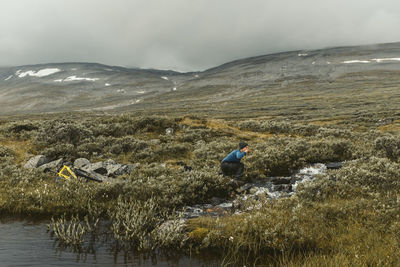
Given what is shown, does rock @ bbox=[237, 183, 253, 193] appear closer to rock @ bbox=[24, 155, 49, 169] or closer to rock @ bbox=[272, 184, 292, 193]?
rock @ bbox=[272, 184, 292, 193]

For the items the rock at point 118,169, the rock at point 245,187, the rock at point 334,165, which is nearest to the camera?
the rock at point 245,187

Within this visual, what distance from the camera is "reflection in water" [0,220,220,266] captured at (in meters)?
→ 4.97

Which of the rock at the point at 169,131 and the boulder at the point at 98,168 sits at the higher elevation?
the rock at the point at 169,131

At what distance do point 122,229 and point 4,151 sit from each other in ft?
36.7

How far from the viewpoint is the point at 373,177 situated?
330 inches

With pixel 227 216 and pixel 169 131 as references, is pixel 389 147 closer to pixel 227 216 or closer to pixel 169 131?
pixel 227 216

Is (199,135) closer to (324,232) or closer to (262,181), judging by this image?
(262,181)

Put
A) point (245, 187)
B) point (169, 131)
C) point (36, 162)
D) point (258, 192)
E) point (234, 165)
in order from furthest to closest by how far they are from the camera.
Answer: point (169, 131) < point (36, 162) < point (234, 165) < point (245, 187) < point (258, 192)

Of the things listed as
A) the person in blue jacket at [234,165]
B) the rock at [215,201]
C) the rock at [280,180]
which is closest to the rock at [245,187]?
the person in blue jacket at [234,165]

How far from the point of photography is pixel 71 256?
5184mm

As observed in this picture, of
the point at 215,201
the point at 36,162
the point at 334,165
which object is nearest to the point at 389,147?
the point at 334,165

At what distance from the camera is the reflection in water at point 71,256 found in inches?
196

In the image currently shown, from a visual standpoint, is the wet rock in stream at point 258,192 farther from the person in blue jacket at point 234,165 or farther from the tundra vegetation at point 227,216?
the person in blue jacket at point 234,165

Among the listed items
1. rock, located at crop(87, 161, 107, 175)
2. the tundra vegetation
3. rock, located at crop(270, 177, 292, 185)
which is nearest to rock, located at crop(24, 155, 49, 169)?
the tundra vegetation
